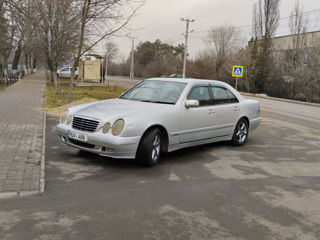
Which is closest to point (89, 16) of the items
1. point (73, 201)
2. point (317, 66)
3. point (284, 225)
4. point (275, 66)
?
point (73, 201)

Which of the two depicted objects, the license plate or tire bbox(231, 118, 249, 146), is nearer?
the license plate

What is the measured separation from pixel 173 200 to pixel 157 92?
2.91m

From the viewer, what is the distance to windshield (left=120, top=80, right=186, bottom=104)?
266 inches

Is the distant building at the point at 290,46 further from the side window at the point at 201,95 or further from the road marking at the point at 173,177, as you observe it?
the road marking at the point at 173,177

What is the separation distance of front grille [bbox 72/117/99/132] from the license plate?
0.34 feet

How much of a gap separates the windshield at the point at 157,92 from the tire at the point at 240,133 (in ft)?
6.48

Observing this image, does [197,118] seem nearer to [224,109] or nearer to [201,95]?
[201,95]

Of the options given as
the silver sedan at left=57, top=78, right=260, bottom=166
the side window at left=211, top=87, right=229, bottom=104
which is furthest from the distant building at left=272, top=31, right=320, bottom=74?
the silver sedan at left=57, top=78, right=260, bottom=166

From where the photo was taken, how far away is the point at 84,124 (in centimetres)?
591

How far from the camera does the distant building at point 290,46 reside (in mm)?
34300

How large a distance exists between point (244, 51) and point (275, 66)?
4.41 meters

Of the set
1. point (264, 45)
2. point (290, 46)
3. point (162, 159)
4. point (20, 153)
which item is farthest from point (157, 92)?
point (290, 46)

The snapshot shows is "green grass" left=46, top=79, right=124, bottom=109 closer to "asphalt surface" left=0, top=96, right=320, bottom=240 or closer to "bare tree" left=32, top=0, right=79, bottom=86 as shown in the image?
"bare tree" left=32, top=0, right=79, bottom=86

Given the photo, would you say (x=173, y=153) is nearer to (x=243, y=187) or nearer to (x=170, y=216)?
(x=243, y=187)
